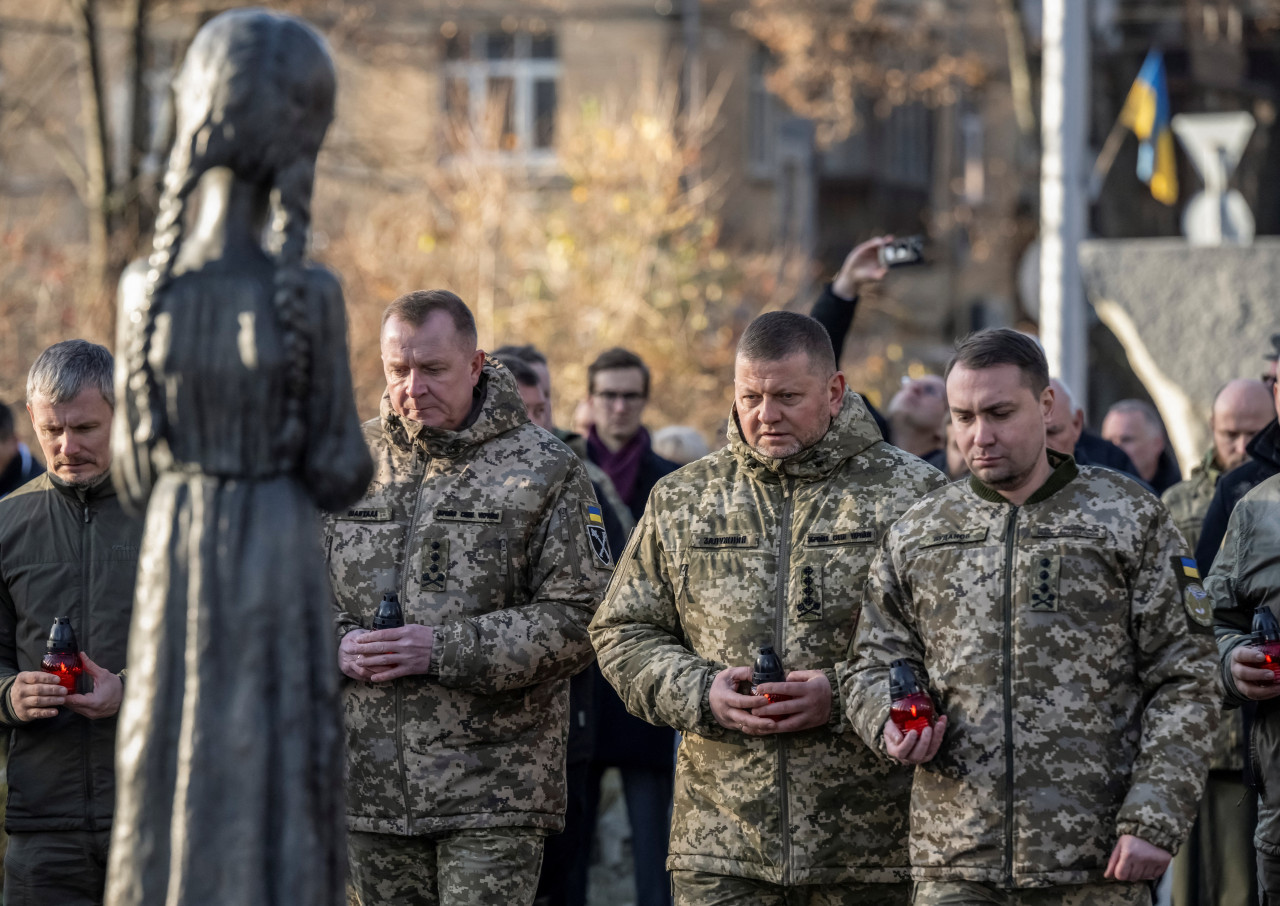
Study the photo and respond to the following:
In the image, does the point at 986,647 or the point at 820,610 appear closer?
the point at 986,647

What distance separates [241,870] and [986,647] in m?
2.04

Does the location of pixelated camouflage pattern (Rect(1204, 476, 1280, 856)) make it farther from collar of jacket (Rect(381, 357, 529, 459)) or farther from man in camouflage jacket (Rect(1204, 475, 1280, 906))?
collar of jacket (Rect(381, 357, 529, 459))

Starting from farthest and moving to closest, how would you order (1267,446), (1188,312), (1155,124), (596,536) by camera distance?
(1155,124)
(1188,312)
(1267,446)
(596,536)

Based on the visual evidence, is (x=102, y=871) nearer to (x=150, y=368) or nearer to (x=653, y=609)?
(x=653, y=609)

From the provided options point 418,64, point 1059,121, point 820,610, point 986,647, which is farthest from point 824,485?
point 418,64

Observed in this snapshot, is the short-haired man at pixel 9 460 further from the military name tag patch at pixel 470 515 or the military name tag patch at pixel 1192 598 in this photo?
the military name tag patch at pixel 1192 598

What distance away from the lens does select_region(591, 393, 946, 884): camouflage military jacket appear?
5211 millimetres

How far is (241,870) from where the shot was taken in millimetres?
3688

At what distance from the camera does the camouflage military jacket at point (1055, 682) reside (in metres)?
4.67

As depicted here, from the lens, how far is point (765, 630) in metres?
5.32

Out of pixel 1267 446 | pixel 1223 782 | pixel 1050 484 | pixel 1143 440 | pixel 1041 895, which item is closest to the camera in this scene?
pixel 1041 895

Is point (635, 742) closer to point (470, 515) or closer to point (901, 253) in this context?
point (901, 253)

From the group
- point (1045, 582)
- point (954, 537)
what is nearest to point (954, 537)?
point (954, 537)

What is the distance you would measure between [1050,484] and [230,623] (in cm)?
225
